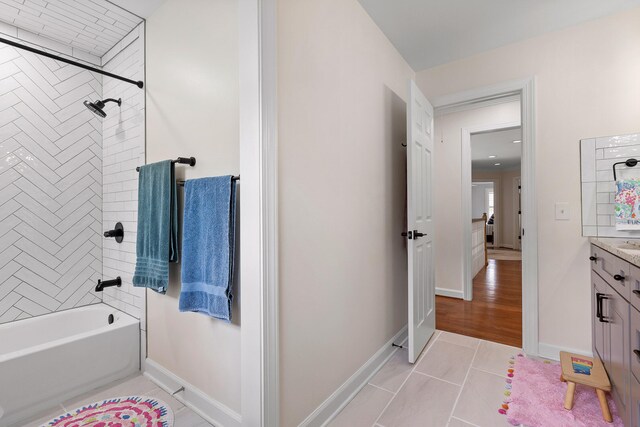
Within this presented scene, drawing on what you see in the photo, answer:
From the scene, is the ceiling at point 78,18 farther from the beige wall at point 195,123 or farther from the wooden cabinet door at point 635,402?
the wooden cabinet door at point 635,402

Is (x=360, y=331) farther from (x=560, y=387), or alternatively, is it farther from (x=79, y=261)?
(x=79, y=261)

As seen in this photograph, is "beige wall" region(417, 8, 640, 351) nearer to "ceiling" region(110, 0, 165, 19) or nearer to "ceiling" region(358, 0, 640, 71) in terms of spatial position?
"ceiling" region(358, 0, 640, 71)

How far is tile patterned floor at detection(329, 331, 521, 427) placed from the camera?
163 centimetres

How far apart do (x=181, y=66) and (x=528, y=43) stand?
265 centimetres

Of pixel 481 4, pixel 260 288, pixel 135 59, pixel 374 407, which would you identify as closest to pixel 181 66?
pixel 135 59

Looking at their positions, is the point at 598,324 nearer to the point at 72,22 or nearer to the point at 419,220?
the point at 419,220

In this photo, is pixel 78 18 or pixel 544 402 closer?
pixel 544 402

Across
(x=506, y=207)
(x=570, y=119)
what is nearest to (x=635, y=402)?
(x=570, y=119)

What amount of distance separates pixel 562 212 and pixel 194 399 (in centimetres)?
287

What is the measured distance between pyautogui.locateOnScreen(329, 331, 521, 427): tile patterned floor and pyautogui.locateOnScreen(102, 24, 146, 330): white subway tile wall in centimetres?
165

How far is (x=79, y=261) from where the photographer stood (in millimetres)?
2506

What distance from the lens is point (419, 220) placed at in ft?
7.80

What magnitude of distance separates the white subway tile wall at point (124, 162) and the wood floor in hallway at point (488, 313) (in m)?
2.83

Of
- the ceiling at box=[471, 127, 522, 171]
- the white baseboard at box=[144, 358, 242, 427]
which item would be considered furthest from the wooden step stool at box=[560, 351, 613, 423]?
the ceiling at box=[471, 127, 522, 171]
